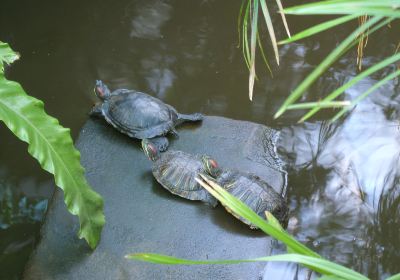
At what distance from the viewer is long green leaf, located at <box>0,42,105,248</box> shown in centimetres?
163

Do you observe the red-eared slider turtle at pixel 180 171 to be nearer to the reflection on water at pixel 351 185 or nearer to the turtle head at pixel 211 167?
the turtle head at pixel 211 167

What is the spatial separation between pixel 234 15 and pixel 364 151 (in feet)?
5.30

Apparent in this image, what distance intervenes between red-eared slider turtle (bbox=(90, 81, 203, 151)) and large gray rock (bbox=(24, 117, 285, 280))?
0.22 feet

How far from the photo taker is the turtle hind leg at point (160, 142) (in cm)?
255

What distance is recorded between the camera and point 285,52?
3557 millimetres

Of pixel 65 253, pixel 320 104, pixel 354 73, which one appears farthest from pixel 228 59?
pixel 320 104

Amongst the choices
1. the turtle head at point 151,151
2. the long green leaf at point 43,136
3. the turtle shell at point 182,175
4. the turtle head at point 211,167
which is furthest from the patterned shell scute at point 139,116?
the long green leaf at point 43,136

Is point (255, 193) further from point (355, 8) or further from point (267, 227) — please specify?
point (355, 8)

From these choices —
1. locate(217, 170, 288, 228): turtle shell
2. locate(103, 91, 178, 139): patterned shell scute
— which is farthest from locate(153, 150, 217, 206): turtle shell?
locate(103, 91, 178, 139): patterned shell scute

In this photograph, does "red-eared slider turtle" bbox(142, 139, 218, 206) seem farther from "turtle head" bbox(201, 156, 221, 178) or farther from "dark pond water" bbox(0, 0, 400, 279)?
"dark pond water" bbox(0, 0, 400, 279)

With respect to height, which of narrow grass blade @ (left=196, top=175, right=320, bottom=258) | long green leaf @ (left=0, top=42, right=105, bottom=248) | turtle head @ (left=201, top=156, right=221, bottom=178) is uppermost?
narrow grass blade @ (left=196, top=175, right=320, bottom=258)

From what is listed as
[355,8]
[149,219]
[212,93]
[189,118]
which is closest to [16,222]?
[149,219]

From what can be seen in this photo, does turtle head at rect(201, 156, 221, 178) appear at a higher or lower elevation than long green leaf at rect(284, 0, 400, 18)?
lower

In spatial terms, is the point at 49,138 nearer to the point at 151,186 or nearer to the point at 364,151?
the point at 151,186
